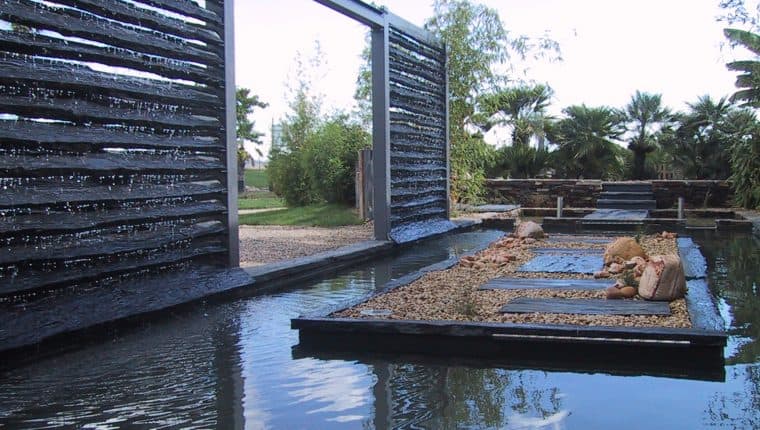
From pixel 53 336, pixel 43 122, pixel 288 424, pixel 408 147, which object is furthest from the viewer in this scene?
pixel 408 147

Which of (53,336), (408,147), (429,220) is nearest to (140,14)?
(53,336)

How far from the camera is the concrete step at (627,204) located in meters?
14.7

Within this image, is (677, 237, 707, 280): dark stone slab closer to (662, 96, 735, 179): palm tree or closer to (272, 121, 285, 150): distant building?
(272, 121, 285, 150): distant building

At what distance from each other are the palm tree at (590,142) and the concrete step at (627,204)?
3.76m

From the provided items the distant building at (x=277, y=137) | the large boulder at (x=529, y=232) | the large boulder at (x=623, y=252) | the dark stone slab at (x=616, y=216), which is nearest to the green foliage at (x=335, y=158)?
the distant building at (x=277, y=137)

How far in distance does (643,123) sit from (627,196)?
14.9 feet

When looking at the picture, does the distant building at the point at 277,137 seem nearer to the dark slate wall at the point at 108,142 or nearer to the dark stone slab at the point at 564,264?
the dark stone slab at the point at 564,264

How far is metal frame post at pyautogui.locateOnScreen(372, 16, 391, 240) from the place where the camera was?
353 inches

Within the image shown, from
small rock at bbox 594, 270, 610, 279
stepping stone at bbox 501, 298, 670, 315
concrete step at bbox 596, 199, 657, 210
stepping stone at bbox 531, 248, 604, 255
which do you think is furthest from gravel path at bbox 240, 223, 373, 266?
concrete step at bbox 596, 199, 657, 210

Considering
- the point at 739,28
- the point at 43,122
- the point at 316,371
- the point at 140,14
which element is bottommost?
the point at 316,371

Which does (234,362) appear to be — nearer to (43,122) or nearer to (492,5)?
(43,122)

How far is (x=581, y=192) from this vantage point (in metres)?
15.9

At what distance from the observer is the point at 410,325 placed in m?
3.85

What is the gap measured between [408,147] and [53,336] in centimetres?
661
